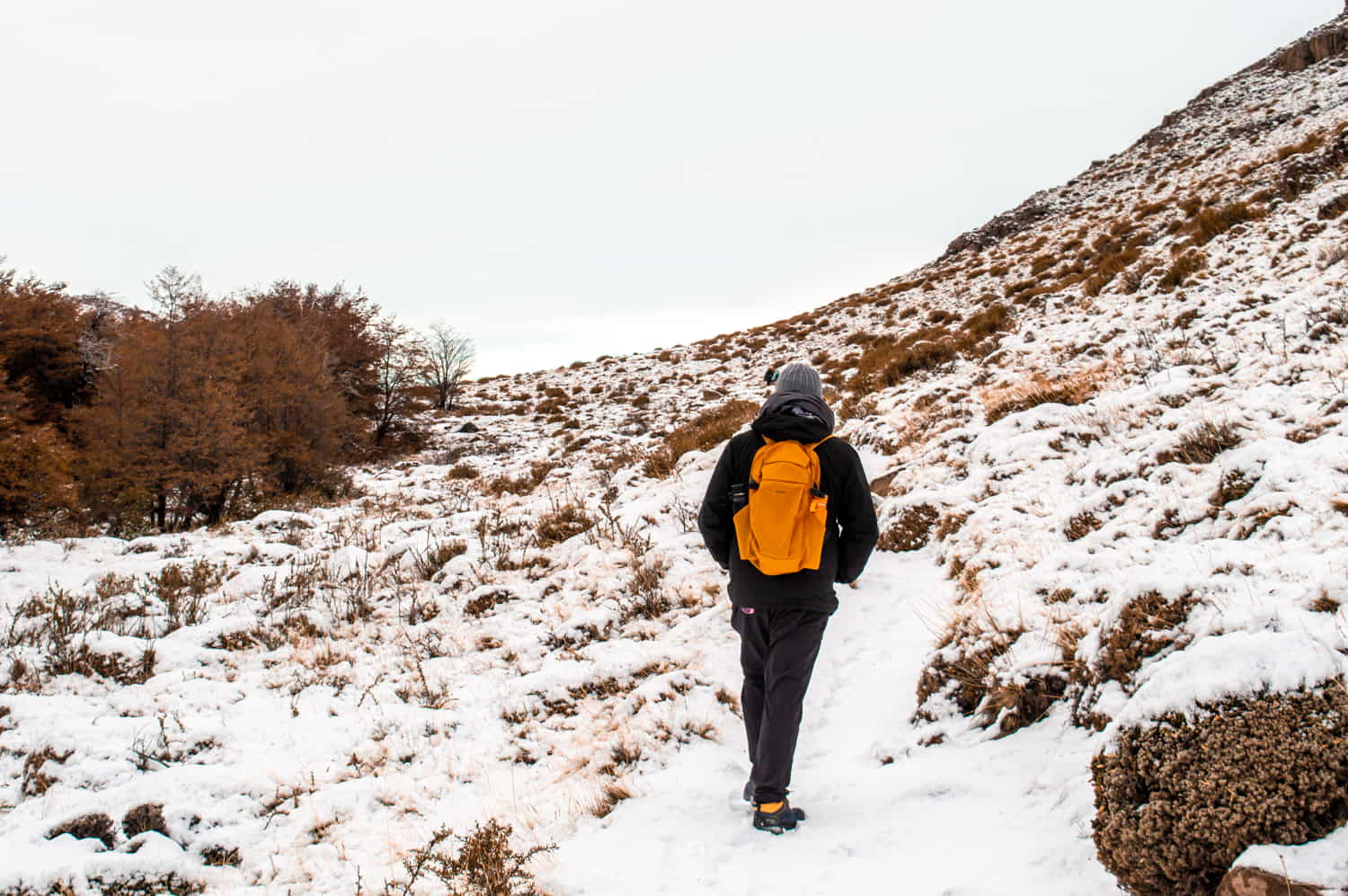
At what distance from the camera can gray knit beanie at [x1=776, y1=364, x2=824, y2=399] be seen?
3.33 meters

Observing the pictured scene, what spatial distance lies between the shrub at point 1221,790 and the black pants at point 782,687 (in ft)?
3.96

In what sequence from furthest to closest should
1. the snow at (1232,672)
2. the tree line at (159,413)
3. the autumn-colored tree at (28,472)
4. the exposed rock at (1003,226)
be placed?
1. the exposed rock at (1003,226)
2. the tree line at (159,413)
3. the autumn-colored tree at (28,472)
4. the snow at (1232,672)

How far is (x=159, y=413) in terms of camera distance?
10.4 metres

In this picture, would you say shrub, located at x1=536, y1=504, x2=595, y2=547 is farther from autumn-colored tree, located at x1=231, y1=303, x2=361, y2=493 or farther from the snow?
autumn-colored tree, located at x1=231, y1=303, x2=361, y2=493

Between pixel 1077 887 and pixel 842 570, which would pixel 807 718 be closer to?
pixel 842 570

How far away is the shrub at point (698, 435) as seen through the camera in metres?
10.6

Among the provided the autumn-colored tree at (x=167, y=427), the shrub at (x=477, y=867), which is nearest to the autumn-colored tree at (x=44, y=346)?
the autumn-colored tree at (x=167, y=427)

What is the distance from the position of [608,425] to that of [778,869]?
46.7ft

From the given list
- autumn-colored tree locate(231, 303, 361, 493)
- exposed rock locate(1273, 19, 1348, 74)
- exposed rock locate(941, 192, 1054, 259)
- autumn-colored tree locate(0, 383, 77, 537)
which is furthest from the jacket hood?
exposed rock locate(1273, 19, 1348, 74)

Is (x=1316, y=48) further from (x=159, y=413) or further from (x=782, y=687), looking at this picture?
(x=159, y=413)

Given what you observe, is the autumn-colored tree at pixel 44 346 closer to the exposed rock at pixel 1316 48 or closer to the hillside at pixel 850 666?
the hillside at pixel 850 666

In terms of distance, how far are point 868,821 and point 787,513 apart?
1455mm

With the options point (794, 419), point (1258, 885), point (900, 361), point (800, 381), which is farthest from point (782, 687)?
point (900, 361)

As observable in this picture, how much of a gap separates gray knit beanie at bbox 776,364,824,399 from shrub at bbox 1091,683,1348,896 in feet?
6.28
